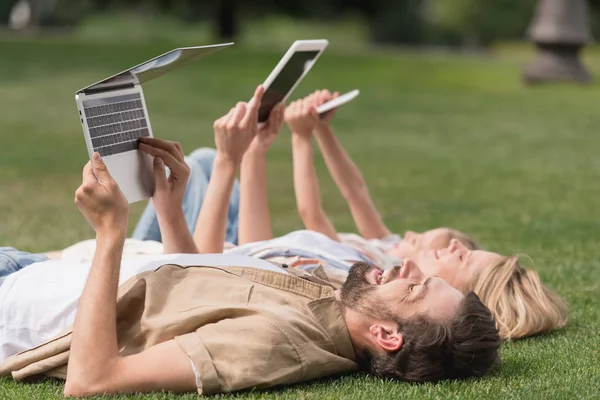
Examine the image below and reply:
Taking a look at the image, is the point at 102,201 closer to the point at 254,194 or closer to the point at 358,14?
the point at 254,194

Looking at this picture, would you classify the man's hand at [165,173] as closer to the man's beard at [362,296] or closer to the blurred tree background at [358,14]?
the man's beard at [362,296]

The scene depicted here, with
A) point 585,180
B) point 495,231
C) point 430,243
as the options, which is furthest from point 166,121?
point 430,243

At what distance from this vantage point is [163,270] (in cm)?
374

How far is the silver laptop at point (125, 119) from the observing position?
3.68m

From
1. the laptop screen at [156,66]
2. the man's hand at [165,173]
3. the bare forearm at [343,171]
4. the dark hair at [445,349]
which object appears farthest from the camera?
the bare forearm at [343,171]

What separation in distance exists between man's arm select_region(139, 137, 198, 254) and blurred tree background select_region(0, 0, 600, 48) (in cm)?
2673

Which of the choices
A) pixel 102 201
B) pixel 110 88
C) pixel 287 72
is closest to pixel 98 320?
pixel 102 201

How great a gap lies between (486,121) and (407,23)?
2670 cm

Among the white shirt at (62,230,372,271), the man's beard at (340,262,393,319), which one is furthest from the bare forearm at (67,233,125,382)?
the white shirt at (62,230,372,271)

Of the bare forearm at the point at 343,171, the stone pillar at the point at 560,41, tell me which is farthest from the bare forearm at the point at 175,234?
the stone pillar at the point at 560,41

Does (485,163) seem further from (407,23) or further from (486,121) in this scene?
(407,23)

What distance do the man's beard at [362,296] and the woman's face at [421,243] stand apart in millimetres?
1523

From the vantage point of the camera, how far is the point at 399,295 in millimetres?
3592

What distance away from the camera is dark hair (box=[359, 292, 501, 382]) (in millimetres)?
3547
